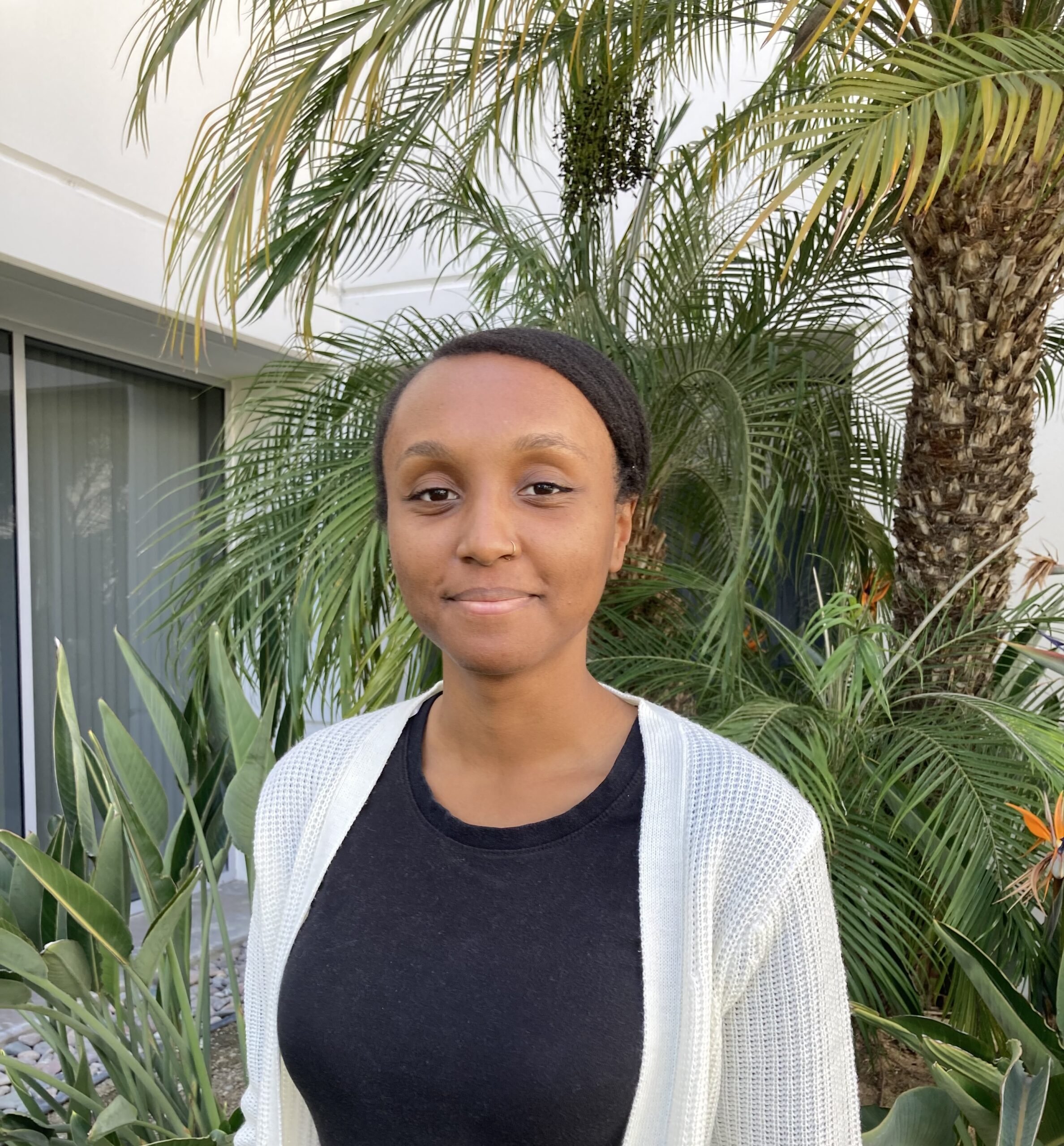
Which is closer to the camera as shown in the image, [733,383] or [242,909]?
[733,383]

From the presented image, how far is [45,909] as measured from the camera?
187 cm

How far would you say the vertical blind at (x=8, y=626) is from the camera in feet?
13.8

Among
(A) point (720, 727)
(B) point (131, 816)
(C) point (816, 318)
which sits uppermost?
(C) point (816, 318)

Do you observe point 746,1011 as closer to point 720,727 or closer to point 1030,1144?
point 1030,1144

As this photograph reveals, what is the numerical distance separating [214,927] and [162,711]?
3261 mm

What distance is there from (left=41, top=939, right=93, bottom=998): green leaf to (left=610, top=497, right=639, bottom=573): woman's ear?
3.68 feet

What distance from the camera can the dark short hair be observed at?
98cm

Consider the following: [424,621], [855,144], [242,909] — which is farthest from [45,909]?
[242,909]

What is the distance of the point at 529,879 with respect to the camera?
→ 92 cm

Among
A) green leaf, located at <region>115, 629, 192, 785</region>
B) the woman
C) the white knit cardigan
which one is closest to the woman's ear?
the woman

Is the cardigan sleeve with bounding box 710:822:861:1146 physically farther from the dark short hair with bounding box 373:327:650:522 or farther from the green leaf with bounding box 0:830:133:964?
the green leaf with bounding box 0:830:133:964

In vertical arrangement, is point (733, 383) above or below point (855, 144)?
below

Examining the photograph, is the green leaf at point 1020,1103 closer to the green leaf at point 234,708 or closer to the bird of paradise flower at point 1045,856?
the bird of paradise flower at point 1045,856

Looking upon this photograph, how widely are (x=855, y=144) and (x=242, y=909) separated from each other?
465cm
